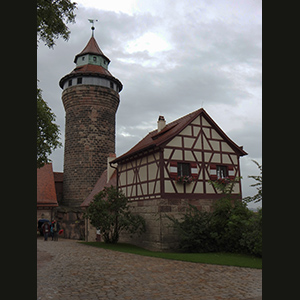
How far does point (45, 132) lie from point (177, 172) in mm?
7649

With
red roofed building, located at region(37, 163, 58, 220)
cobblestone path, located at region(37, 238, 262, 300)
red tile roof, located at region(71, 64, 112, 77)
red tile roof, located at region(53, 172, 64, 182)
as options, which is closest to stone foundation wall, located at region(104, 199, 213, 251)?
cobblestone path, located at region(37, 238, 262, 300)

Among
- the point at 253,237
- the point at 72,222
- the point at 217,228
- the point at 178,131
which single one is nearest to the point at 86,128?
the point at 72,222

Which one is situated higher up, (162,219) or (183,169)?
(183,169)

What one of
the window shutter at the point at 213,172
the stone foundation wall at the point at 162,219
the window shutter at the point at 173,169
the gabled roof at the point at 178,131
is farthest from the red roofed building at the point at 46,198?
the window shutter at the point at 213,172

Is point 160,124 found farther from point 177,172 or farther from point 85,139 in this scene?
point 85,139

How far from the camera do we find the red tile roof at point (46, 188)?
26.7m

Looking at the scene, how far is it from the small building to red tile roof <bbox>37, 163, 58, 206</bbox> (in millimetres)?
10551

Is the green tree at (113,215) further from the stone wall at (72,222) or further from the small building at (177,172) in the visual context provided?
the stone wall at (72,222)

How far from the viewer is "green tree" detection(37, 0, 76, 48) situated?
825cm

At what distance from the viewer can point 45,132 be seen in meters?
10.5

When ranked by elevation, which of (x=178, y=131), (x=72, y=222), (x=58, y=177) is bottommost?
(x=72, y=222)

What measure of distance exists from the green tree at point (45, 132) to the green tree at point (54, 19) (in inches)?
69.5

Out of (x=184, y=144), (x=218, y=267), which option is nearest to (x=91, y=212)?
(x=184, y=144)
